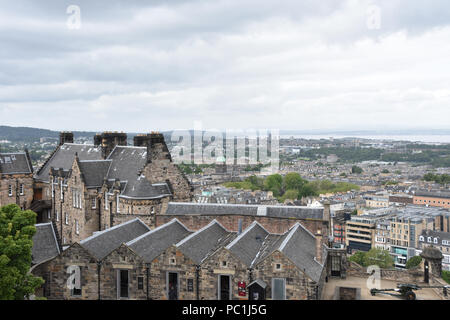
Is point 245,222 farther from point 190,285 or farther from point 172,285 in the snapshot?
point 172,285

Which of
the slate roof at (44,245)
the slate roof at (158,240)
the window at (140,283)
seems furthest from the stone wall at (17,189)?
the window at (140,283)

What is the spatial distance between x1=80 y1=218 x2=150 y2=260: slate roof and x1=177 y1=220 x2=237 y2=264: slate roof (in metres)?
5.08

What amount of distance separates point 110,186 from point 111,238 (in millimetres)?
13679

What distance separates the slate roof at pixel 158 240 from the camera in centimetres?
2926

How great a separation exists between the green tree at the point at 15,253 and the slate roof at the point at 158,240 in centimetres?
692

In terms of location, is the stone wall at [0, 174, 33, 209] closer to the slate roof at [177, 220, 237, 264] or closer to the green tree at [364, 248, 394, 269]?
the slate roof at [177, 220, 237, 264]

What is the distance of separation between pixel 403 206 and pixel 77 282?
530ft

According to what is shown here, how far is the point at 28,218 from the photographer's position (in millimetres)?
25109

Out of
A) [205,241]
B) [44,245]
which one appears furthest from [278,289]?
[44,245]

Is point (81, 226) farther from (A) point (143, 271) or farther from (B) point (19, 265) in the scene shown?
(B) point (19, 265)

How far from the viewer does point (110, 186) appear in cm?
4522

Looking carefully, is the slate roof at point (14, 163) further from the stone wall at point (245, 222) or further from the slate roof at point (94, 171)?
the stone wall at point (245, 222)

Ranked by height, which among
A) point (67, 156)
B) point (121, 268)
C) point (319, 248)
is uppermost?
point (67, 156)
